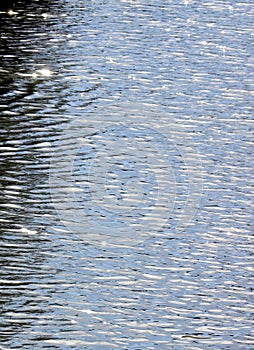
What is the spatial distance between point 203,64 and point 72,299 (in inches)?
266

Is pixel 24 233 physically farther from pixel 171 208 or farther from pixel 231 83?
pixel 231 83

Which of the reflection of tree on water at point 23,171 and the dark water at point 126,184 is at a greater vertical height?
the reflection of tree on water at point 23,171

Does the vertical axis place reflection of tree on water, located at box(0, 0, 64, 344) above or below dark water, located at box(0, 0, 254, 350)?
above

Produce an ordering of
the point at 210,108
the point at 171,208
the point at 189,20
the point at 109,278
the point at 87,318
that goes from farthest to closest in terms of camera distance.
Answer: the point at 189,20, the point at 210,108, the point at 171,208, the point at 109,278, the point at 87,318

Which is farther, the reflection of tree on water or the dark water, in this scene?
the reflection of tree on water

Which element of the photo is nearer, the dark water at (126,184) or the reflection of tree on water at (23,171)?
the dark water at (126,184)

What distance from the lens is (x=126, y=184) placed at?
1055 centimetres

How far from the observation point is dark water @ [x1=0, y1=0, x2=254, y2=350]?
819cm

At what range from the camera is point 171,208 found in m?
10.1

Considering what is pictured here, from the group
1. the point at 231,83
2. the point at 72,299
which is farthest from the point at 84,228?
the point at 231,83

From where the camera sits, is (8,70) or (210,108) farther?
(8,70)

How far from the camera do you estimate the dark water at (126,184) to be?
26.9 ft

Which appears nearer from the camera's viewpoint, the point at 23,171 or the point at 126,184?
the point at 126,184

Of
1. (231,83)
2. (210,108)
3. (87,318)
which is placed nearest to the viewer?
(87,318)
